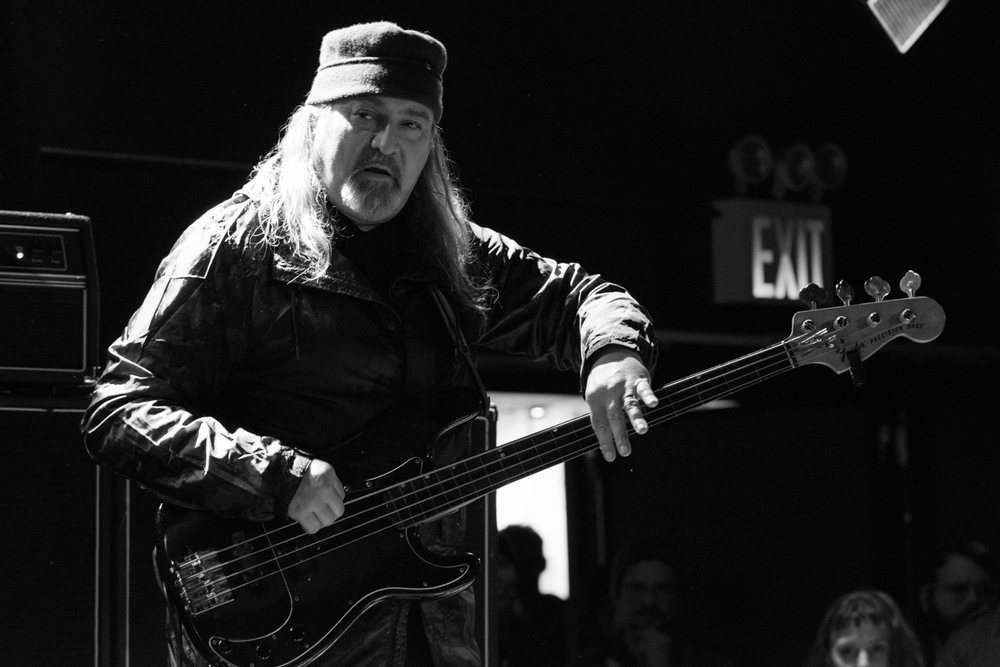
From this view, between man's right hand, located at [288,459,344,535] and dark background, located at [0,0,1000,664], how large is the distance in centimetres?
177

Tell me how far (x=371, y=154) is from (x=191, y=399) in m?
0.49

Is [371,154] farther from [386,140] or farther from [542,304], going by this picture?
[542,304]

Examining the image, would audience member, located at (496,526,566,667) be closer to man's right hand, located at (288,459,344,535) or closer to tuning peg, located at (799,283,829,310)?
tuning peg, located at (799,283,829,310)

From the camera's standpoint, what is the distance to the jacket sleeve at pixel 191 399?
172cm

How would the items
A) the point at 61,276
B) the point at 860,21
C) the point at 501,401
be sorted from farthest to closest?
the point at 860,21
the point at 501,401
the point at 61,276

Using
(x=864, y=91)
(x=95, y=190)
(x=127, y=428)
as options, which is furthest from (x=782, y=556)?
(x=127, y=428)

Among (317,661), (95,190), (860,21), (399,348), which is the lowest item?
(317,661)

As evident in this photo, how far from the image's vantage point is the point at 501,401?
381cm

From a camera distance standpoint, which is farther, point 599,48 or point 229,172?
point 599,48

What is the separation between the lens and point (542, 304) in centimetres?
215

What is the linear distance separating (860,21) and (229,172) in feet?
7.70

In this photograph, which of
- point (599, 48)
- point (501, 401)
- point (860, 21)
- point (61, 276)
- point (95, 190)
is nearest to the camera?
point (61, 276)

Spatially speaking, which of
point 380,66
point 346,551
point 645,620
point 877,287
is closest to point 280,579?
point 346,551

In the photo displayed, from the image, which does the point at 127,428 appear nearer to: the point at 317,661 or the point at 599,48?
the point at 317,661
